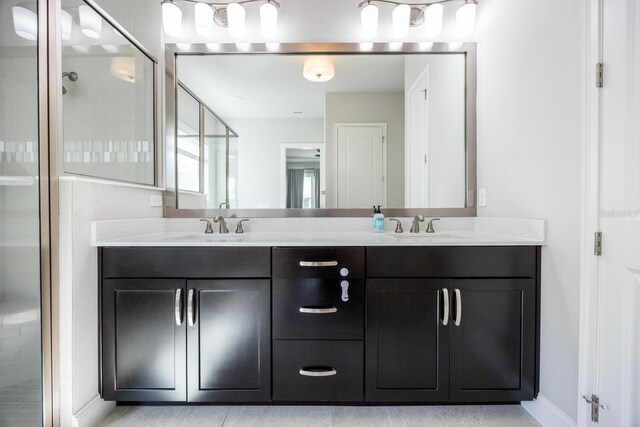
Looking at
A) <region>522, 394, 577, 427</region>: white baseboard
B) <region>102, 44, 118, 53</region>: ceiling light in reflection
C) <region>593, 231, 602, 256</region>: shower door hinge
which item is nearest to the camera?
<region>593, 231, 602, 256</region>: shower door hinge

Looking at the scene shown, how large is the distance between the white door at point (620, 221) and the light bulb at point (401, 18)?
3.37 feet

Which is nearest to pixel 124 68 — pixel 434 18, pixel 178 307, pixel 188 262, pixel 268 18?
pixel 268 18

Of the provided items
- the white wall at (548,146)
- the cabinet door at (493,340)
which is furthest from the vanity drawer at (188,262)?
the white wall at (548,146)

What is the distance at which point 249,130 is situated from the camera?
198 centimetres

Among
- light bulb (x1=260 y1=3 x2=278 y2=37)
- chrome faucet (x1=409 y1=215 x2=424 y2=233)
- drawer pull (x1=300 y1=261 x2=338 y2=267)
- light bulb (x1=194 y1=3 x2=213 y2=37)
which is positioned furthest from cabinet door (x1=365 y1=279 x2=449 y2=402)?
light bulb (x1=194 y1=3 x2=213 y2=37)

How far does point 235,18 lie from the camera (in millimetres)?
1844

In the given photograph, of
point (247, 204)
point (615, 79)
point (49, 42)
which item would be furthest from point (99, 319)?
point (615, 79)

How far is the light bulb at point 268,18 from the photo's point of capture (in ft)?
5.98

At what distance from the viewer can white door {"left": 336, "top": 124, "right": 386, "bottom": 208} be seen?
1952 millimetres

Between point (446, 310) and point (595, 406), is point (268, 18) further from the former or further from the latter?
point (595, 406)

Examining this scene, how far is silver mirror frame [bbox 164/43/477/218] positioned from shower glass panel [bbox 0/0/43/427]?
0.70 metres

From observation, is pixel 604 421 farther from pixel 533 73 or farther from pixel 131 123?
pixel 131 123

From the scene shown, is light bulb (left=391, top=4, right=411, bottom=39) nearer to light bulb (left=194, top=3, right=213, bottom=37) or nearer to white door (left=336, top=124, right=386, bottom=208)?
white door (left=336, top=124, right=386, bottom=208)

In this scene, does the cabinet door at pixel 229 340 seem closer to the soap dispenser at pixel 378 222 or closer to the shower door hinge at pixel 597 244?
the soap dispenser at pixel 378 222
